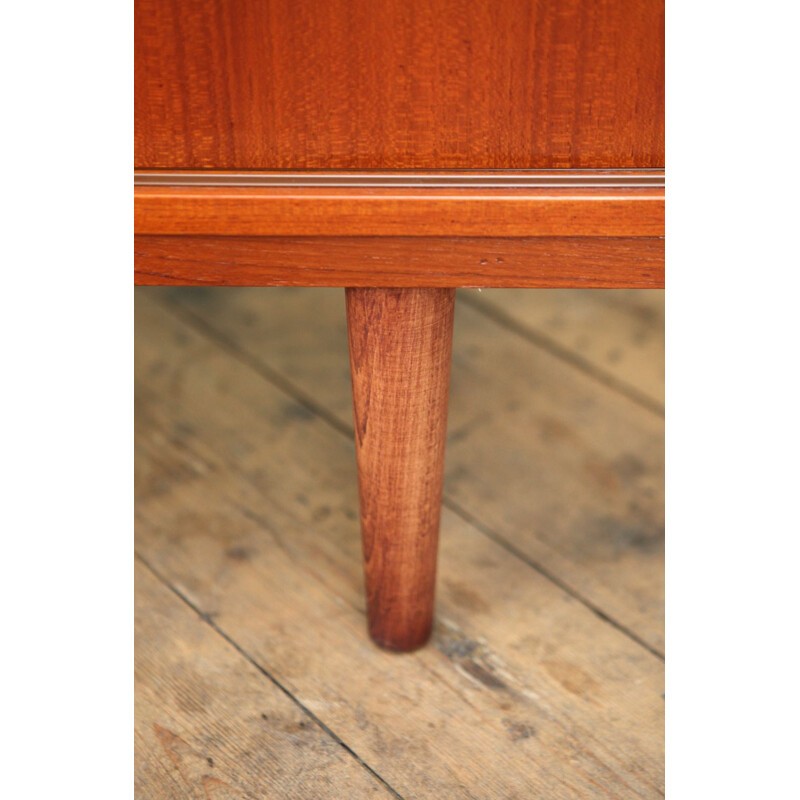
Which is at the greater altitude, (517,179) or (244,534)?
(517,179)

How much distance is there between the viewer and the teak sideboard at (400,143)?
0.55m

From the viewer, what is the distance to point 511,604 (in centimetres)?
Answer: 92

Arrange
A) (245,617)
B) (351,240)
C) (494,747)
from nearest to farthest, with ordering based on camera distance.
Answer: (351,240)
(494,747)
(245,617)

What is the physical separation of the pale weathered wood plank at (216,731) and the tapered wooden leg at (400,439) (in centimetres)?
11

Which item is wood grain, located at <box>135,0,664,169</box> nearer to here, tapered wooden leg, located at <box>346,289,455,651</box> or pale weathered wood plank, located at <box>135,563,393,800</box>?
tapered wooden leg, located at <box>346,289,455,651</box>

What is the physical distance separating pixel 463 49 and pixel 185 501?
1.95 feet

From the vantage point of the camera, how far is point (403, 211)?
59 cm

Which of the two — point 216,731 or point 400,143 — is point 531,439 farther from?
point 400,143

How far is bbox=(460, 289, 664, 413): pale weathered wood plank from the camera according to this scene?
1208 millimetres

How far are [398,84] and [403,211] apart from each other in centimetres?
7

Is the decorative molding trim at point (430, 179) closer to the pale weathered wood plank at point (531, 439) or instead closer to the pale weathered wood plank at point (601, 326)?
the pale weathered wood plank at point (531, 439)

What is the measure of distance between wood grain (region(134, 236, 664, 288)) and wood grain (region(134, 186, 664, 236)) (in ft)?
0.05
